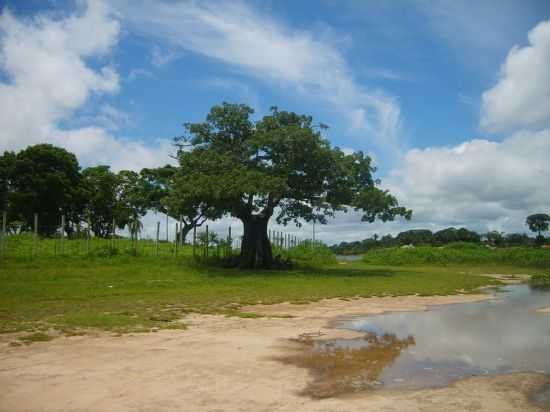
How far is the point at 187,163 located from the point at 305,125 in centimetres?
685

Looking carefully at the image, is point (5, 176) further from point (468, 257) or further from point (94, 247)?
point (468, 257)

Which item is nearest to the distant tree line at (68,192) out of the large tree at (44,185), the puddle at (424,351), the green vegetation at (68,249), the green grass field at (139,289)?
the large tree at (44,185)

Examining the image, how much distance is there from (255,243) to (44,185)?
73.0 feet

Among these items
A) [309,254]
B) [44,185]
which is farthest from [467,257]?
[44,185]

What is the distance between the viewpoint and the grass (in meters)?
10.9

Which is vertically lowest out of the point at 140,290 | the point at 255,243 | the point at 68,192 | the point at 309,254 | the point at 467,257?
the point at 140,290

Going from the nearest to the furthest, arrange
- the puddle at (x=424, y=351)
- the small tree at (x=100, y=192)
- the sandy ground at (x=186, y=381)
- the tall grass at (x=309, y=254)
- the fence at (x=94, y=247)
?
the sandy ground at (x=186, y=381), the puddle at (x=424, y=351), the fence at (x=94, y=247), the tall grass at (x=309, y=254), the small tree at (x=100, y=192)

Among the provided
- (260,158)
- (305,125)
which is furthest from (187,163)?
(305,125)

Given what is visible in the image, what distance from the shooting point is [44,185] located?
133ft

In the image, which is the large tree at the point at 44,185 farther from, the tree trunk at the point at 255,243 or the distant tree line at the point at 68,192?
the tree trunk at the point at 255,243

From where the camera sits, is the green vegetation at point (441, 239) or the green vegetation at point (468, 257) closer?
the green vegetation at point (468, 257)

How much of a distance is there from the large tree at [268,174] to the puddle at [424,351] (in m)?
13.1

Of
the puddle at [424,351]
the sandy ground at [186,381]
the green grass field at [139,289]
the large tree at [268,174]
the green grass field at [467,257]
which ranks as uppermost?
the large tree at [268,174]

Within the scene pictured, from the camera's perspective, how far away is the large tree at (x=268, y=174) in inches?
952
